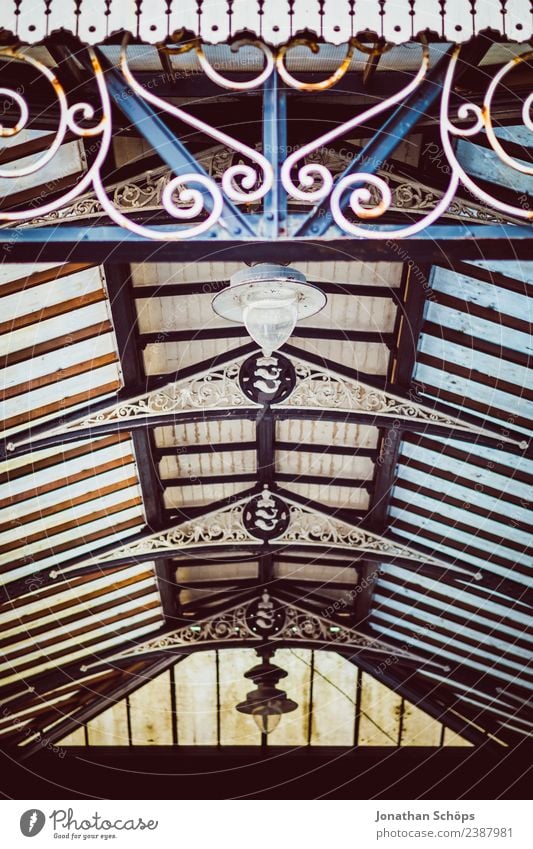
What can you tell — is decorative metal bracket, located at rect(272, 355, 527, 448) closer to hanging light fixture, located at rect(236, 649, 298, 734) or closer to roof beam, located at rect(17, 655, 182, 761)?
hanging light fixture, located at rect(236, 649, 298, 734)

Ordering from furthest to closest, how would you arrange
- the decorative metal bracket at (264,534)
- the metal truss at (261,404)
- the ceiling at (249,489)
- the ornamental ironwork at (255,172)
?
the decorative metal bracket at (264,534) < the metal truss at (261,404) < the ceiling at (249,489) < the ornamental ironwork at (255,172)

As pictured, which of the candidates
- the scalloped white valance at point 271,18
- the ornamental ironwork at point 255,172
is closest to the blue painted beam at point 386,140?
the ornamental ironwork at point 255,172

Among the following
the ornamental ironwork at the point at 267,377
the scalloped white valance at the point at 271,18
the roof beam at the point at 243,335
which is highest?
the roof beam at the point at 243,335

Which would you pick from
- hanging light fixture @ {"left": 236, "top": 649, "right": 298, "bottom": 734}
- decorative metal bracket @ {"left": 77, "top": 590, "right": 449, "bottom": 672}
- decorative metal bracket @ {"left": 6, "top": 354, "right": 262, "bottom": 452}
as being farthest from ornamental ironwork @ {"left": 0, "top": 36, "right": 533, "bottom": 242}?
decorative metal bracket @ {"left": 77, "top": 590, "right": 449, "bottom": 672}

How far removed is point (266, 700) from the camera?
9914mm

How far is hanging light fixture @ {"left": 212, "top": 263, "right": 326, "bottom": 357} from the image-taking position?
4684mm

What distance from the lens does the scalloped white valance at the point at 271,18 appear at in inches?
146

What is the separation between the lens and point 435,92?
387cm

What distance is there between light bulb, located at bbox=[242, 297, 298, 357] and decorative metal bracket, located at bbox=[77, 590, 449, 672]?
6.26 meters

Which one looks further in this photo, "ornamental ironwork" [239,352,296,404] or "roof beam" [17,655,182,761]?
"roof beam" [17,655,182,761]

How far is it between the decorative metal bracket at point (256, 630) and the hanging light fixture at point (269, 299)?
6.27 m

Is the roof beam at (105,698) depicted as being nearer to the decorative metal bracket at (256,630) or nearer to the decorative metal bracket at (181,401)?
the decorative metal bracket at (256,630)

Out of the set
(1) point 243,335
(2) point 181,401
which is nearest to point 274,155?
(1) point 243,335

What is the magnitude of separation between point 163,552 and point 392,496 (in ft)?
7.10
